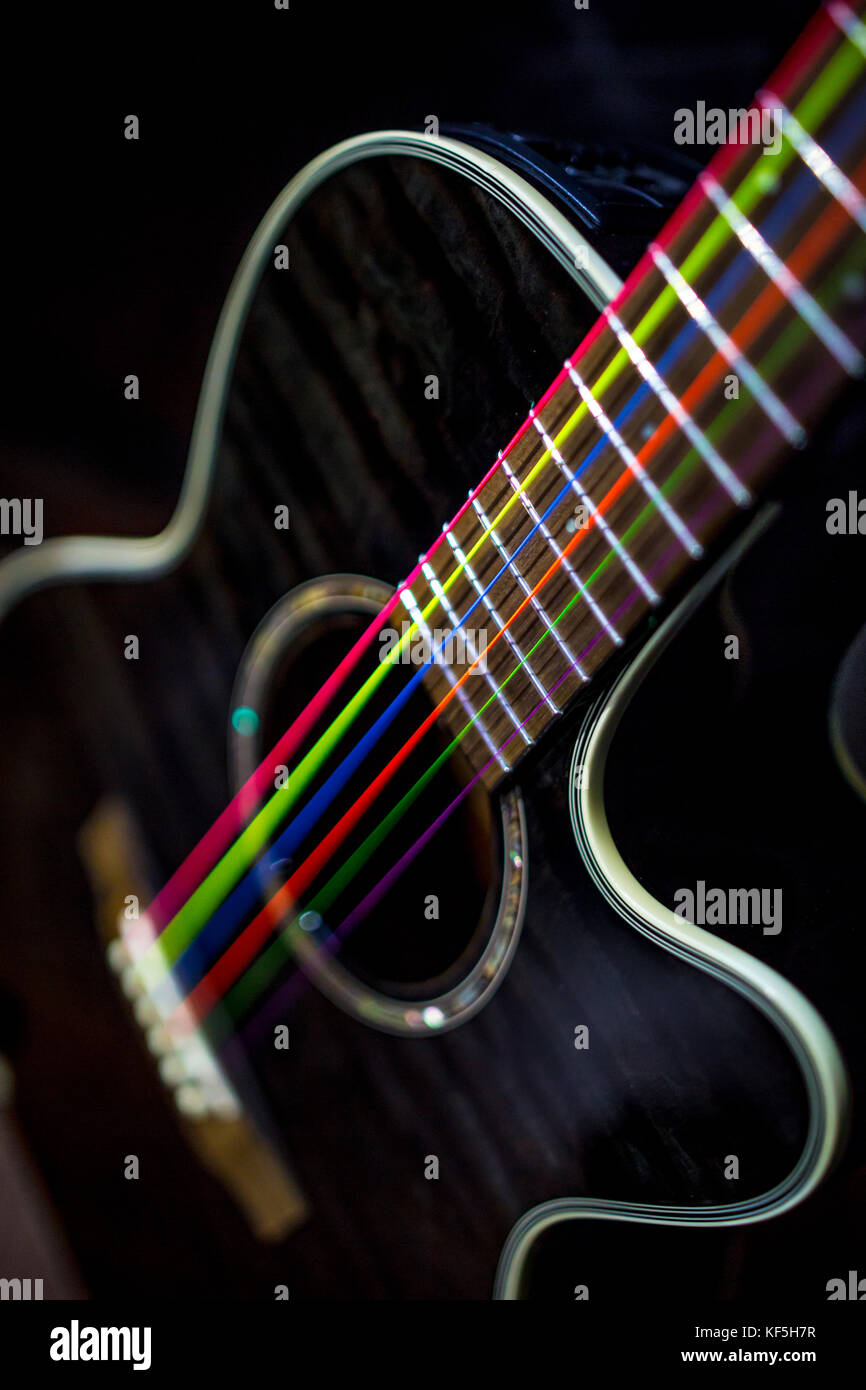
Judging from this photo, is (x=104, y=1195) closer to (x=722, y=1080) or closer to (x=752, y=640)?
(x=722, y=1080)

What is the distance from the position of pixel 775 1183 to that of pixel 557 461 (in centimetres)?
35

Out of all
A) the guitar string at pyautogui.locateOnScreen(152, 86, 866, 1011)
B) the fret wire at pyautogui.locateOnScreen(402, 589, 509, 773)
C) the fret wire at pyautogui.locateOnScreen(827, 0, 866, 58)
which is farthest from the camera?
the guitar string at pyautogui.locateOnScreen(152, 86, 866, 1011)

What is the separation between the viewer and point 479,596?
587 millimetres

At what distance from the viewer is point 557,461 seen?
0.52m

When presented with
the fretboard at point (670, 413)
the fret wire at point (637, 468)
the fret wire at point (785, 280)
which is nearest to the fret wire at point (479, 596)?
the fretboard at point (670, 413)

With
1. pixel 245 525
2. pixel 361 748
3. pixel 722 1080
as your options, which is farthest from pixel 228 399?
pixel 722 1080

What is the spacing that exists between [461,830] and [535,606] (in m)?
0.16

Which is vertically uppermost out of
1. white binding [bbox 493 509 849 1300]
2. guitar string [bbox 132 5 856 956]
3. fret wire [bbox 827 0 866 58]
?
fret wire [bbox 827 0 866 58]

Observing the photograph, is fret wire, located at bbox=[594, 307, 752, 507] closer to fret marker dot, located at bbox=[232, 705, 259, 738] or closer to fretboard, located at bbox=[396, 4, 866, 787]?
fretboard, located at bbox=[396, 4, 866, 787]

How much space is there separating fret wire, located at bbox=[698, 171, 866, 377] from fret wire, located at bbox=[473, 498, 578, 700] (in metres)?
0.19

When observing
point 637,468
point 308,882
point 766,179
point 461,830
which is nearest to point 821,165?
point 766,179

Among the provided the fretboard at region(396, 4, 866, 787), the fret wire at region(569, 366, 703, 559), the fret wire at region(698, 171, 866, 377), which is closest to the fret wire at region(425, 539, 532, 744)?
the fretboard at region(396, 4, 866, 787)

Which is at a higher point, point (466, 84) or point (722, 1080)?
point (466, 84)

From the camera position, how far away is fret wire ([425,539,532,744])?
57 cm
